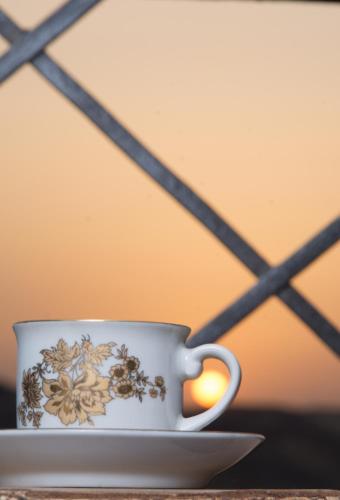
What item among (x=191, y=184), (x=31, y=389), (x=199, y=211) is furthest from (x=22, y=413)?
(x=191, y=184)

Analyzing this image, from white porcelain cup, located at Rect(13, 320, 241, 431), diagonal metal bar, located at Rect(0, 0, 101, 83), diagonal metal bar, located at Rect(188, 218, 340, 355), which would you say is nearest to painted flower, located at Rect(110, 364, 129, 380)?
white porcelain cup, located at Rect(13, 320, 241, 431)

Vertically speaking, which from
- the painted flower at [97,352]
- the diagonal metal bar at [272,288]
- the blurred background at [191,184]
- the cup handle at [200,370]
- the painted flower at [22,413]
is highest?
the blurred background at [191,184]

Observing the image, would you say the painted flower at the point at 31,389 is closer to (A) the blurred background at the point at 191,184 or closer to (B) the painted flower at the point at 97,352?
(B) the painted flower at the point at 97,352

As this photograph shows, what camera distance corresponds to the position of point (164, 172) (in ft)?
4.22

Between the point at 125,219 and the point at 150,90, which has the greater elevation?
the point at 150,90

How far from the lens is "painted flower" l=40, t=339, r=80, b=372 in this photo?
57cm

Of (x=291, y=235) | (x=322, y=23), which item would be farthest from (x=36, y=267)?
(x=322, y=23)

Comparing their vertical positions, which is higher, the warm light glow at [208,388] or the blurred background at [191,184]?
the blurred background at [191,184]

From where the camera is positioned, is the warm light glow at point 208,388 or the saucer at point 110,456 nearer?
the saucer at point 110,456

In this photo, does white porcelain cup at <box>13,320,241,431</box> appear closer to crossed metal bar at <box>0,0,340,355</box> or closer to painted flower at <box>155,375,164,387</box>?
painted flower at <box>155,375,164,387</box>

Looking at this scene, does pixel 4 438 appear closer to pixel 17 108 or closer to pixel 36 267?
pixel 36 267

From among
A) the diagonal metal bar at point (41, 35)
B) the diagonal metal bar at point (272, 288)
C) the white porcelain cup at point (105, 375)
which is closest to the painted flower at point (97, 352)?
the white porcelain cup at point (105, 375)

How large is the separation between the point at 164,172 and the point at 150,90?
181 mm

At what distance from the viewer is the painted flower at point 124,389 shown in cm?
57
